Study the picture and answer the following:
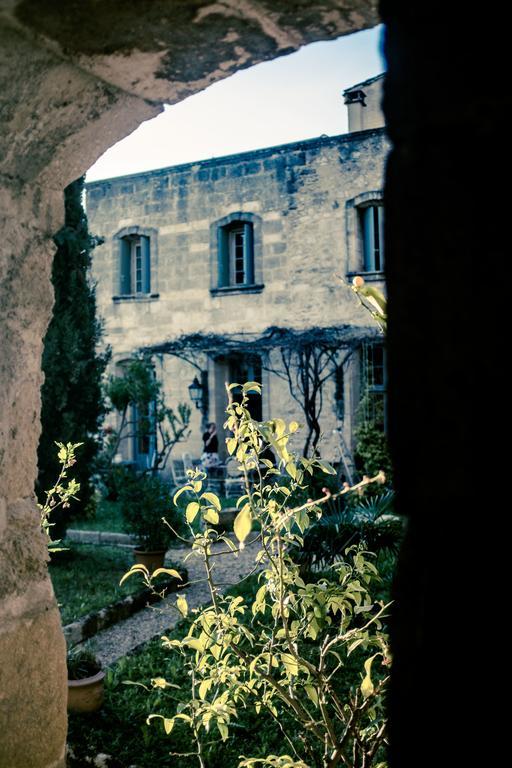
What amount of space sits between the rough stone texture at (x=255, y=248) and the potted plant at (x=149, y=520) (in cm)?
571

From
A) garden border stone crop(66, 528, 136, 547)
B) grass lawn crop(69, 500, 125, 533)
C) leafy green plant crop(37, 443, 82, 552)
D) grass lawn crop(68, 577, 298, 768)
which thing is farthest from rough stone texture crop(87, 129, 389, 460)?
leafy green plant crop(37, 443, 82, 552)

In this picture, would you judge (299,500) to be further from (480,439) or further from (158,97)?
(480,439)

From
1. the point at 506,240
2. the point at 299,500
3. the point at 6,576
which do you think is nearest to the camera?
the point at 506,240

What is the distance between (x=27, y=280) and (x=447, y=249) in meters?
1.39

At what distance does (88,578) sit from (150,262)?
874 cm

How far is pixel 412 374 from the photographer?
28.7 inches

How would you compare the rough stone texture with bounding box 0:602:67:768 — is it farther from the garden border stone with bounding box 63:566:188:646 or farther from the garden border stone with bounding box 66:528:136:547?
the garden border stone with bounding box 66:528:136:547

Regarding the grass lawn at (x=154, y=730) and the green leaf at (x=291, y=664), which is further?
the grass lawn at (x=154, y=730)

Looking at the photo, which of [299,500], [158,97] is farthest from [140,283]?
[158,97]

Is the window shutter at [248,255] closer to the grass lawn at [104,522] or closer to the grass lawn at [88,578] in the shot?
the grass lawn at [104,522]

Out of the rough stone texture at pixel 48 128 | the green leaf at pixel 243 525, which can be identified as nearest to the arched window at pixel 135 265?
the rough stone texture at pixel 48 128

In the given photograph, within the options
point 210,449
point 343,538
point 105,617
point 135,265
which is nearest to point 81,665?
point 105,617

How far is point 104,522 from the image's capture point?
953 cm

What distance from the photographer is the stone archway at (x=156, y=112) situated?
706mm
